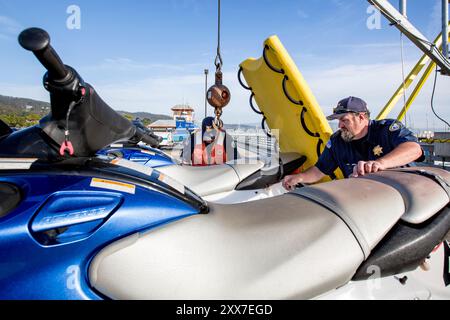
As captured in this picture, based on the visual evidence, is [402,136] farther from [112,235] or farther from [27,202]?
[27,202]

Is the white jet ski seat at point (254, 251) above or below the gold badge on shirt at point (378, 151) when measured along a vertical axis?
below

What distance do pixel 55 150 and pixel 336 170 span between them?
99.6 inches

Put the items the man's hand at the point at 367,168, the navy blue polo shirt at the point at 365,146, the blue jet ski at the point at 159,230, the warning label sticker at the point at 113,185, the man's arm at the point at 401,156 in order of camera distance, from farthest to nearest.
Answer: the navy blue polo shirt at the point at 365,146
the man's arm at the point at 401,156
the man's hand at the point at 367,168
the warning label sticker at the point at 113,185
the blue jet ski at the point at 159,230

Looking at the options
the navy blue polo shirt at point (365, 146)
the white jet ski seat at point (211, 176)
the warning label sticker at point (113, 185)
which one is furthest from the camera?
the white jet ski seat at point (211, 176)

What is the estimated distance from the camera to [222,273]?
811 mm

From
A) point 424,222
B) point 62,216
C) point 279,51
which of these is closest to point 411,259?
point 424,222

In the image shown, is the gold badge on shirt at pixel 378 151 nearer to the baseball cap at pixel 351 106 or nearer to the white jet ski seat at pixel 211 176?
the baseball cap at pixel 351 106

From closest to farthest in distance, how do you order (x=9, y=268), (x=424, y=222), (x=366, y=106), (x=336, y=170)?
(x=9, y=268) → (x=424, y=222) → (x=366, y=106) → (x=336, y=170)

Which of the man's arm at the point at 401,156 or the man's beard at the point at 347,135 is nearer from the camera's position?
the man's arm at the point at 401,156

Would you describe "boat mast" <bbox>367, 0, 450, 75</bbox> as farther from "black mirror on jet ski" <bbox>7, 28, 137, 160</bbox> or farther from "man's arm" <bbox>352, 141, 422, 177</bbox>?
"black mirror on jet ski" <bbox>7, 28, 137, 160</bbox>

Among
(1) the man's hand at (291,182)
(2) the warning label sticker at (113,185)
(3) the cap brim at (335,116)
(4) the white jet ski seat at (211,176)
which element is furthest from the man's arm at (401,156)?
(2) the warning label sticker at (113,185)

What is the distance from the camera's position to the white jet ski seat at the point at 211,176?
2.55 m

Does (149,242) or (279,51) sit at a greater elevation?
(279,51)

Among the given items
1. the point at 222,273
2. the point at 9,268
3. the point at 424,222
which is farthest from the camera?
the point at 424,222
